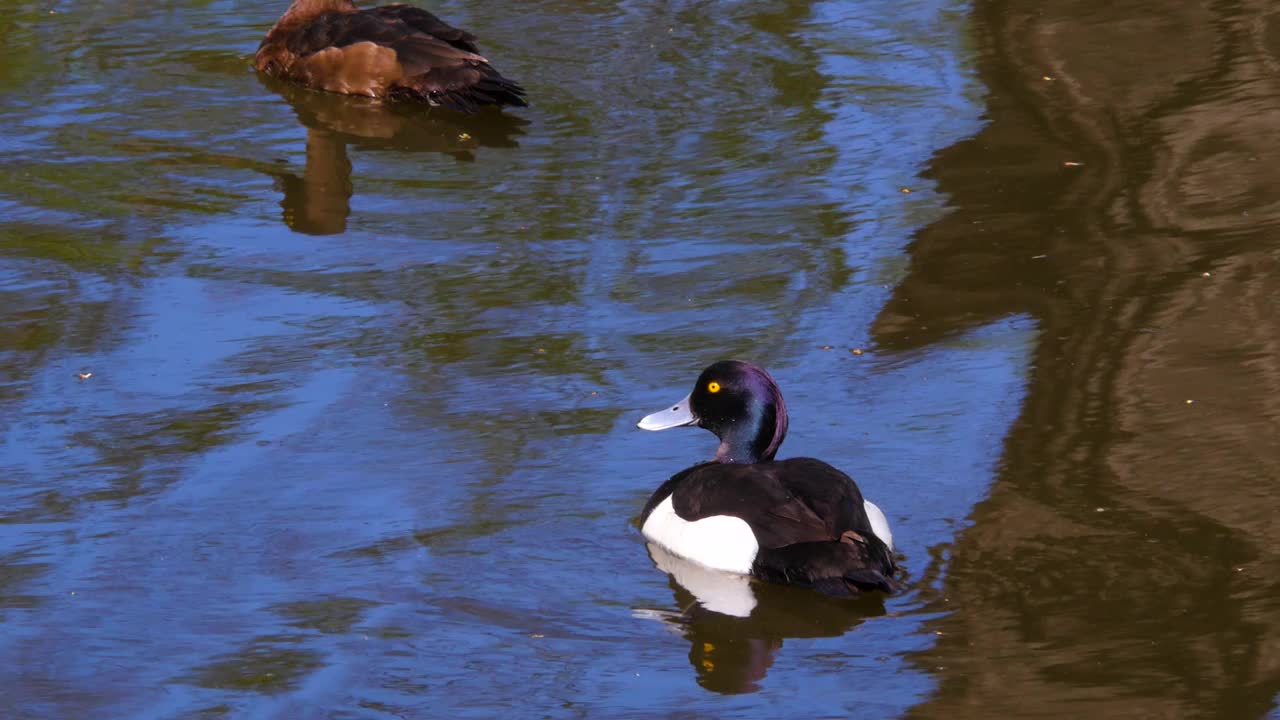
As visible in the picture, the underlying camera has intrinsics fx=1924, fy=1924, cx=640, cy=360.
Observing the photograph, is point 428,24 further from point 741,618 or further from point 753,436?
point 741,618

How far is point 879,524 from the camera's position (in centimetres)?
631

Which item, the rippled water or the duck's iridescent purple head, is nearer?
the rippled water

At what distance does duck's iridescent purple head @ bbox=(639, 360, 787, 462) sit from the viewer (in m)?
6.88

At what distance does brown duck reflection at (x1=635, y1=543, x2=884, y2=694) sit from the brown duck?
6.00m

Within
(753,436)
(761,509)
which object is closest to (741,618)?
(761,509)

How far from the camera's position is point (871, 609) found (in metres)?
6.09

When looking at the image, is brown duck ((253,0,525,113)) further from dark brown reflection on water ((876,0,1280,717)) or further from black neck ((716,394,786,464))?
black neck ((716,394,786,464))

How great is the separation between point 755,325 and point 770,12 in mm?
5869

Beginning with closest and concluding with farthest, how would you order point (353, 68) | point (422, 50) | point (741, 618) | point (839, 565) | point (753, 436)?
point (839, 565)
point (741, 618)
point (753, 436)
point (422, 50)
point (353, 68)

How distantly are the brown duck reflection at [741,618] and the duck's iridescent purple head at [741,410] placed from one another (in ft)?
1.99

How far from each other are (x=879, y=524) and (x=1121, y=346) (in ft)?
7.29

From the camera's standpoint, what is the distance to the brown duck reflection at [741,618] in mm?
5777

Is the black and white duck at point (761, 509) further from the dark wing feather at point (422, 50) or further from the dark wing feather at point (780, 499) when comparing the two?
the dark wing feather at point (422, 50)

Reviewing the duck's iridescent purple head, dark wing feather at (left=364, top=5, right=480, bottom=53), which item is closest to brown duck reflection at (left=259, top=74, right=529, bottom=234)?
dark wing feather at (left=364, top=5, right=480, bottom=53)
